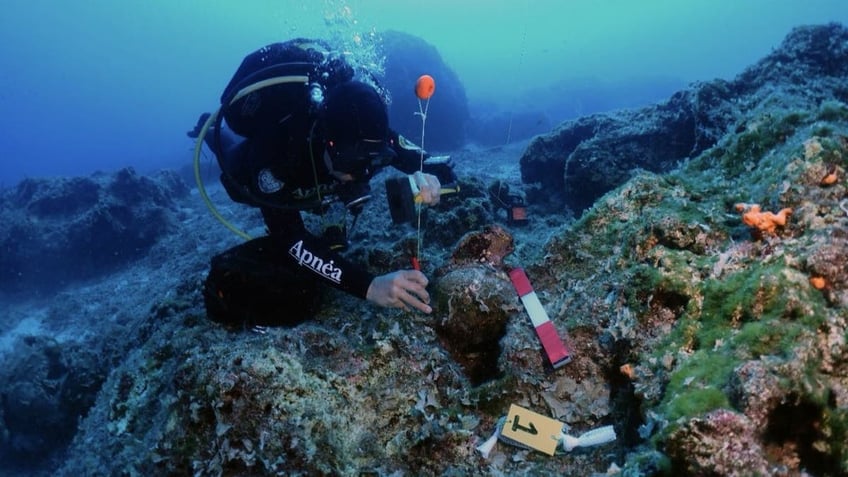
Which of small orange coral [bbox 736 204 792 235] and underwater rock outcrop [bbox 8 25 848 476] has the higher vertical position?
small orange coral [bbox 736 204 792 235]

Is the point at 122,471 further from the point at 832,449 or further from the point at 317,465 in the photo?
the point at 832,449

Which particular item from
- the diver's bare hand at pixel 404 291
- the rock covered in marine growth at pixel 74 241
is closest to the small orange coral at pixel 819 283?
the diver's bare hand at pixel 404 291

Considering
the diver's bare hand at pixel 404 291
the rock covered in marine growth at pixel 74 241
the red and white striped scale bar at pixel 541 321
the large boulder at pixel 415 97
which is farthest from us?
the large boulder at pixel 415 97

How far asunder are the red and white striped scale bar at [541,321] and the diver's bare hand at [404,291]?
711 millimetres

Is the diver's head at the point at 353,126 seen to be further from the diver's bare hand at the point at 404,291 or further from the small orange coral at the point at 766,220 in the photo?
the small orange coral at the point at 766,220

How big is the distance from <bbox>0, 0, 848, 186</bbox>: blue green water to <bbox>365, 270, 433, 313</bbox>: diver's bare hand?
68991 mm

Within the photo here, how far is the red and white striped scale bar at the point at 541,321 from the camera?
252 cm

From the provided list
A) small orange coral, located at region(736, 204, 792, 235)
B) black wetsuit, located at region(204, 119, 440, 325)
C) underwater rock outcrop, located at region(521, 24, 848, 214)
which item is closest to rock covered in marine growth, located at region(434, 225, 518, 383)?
black wetsuit, located at region(204, 119, 440, 325)

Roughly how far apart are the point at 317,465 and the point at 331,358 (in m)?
0.66

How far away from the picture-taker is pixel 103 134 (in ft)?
250

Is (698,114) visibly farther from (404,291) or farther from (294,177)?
(294,177)

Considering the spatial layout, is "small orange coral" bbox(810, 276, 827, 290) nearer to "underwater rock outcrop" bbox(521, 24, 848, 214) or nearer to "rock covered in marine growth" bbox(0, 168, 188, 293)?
"underwater rock outcrop" bbox(521, 24, 848, 214)

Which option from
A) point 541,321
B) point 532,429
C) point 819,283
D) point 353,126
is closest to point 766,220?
point 819,283

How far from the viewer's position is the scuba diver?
3260mm
